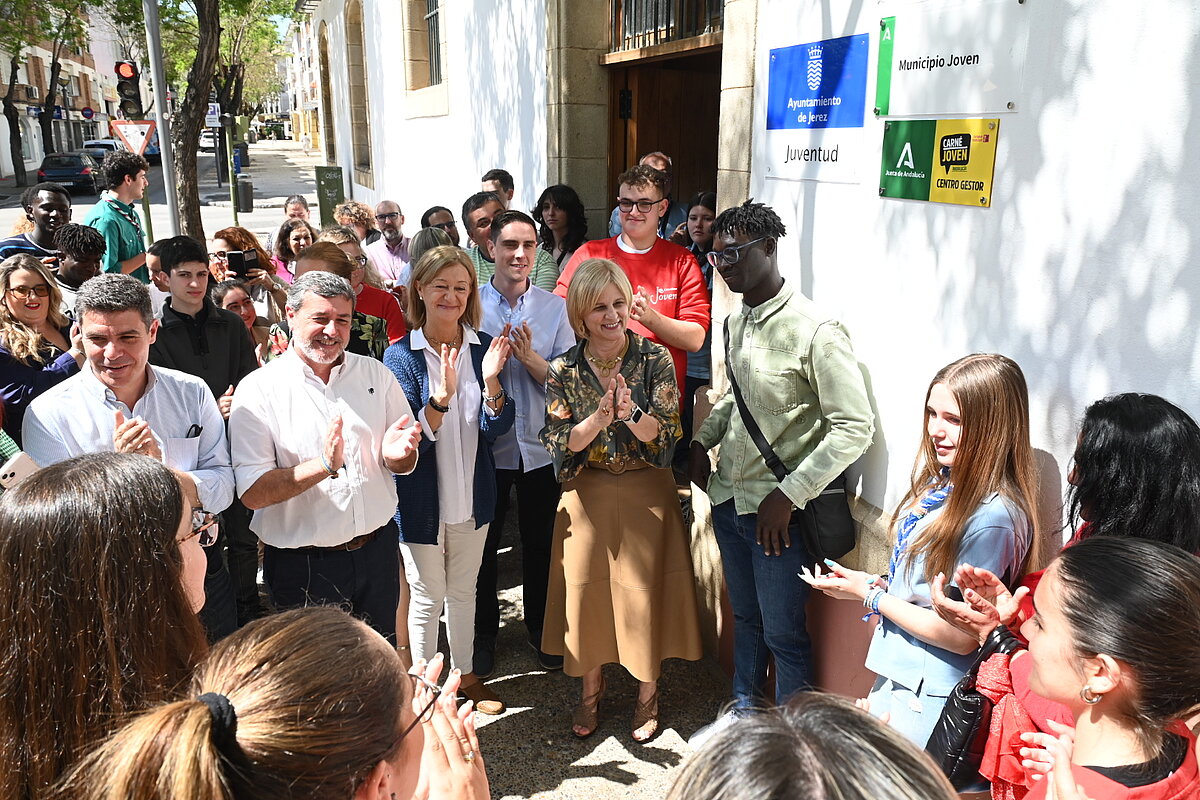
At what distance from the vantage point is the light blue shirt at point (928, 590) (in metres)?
2.18

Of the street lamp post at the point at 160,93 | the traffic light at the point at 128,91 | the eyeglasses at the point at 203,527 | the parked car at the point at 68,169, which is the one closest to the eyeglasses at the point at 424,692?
the eyeglasses at the point at 203,527

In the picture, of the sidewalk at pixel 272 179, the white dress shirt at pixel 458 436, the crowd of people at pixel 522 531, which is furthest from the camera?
the sidewalk at pixel 272 179

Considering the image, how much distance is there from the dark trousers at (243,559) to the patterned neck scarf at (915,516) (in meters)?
3.17

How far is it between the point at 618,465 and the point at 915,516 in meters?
1.29

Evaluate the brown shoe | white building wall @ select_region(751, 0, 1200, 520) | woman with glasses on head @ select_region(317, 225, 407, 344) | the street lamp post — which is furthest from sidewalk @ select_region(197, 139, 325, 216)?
white building wall @ select_region(751, 0, 1200, 520)

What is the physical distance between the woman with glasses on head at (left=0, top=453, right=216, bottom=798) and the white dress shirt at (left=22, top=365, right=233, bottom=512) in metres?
1.15

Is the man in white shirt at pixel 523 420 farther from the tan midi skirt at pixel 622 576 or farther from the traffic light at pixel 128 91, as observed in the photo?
the traffic light at pixel 128 91

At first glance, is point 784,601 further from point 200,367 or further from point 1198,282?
point 200,367

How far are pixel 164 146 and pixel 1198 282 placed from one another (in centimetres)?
953

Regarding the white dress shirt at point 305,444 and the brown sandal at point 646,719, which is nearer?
the white dress shirt at point 305,444

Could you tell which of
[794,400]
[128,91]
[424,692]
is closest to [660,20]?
[794,400]

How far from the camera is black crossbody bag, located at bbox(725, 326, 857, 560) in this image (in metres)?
3.00

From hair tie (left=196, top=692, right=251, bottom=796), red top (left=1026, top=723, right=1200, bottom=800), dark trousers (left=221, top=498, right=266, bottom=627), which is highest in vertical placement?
hair tie (left=196, top=692, right=251, bottom=796)

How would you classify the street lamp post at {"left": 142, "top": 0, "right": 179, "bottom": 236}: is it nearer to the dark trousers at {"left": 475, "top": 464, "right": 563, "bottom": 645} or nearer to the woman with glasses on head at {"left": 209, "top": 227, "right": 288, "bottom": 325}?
the woman with glasses on head at {"left": 209, "top": 227, "right": 288, "bottom": 325}
